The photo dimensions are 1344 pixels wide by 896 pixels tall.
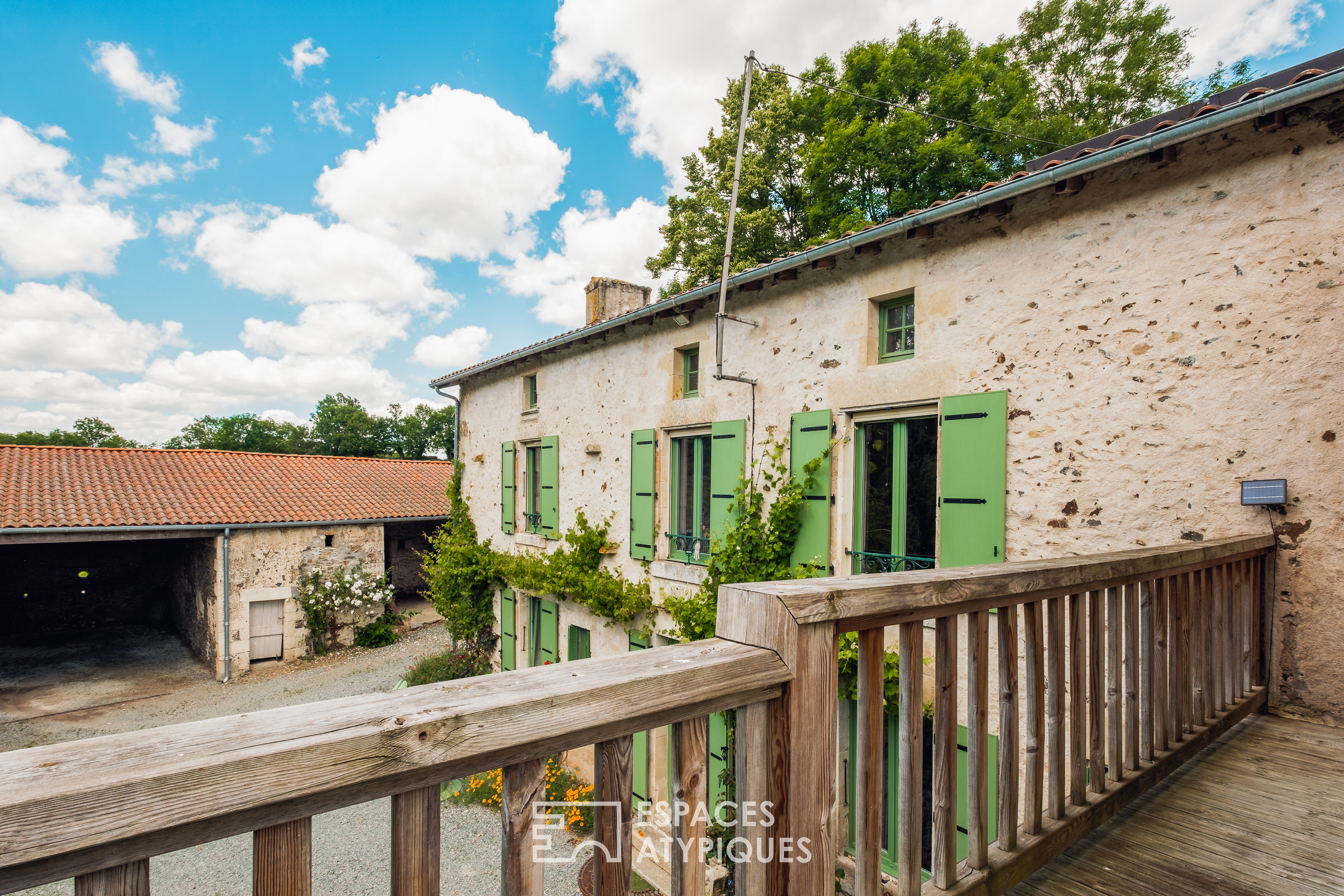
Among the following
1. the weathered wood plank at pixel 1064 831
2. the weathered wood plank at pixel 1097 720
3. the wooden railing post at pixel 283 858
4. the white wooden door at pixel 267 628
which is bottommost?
the white wooden door at pixel 267 628

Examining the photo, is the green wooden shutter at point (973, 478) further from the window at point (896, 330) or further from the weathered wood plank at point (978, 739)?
the weathered wood plank at point (978, 739)

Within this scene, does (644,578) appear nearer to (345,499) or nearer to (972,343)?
(972,343)

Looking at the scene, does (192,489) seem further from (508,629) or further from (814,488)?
(814,488)

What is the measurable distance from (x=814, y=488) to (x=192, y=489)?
13721 mm

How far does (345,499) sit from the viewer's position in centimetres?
1412

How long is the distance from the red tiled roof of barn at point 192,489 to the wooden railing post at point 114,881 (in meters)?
14.0

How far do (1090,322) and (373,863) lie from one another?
8429 mm

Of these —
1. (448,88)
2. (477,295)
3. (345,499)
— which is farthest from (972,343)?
(477,295)

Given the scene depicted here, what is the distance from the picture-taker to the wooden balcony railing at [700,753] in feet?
1.84

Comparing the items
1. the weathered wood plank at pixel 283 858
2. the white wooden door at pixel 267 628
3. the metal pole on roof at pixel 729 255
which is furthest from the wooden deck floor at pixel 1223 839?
the white wooden door at pixel 267 628

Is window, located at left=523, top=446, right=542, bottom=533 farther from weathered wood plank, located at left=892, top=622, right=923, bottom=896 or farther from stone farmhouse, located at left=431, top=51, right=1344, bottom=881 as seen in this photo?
weathered wood plank, located at left=892, top=622, right=923, bottom=896

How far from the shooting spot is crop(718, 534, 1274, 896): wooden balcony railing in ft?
3.32

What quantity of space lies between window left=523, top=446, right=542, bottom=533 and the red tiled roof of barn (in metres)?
6.02

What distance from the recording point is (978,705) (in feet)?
4.55
